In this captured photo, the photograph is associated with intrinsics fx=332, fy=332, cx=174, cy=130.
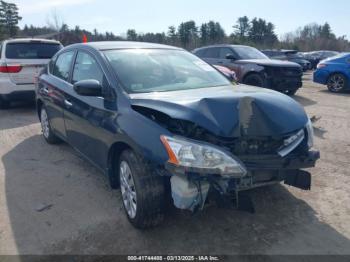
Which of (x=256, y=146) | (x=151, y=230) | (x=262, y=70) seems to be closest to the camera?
(x=256, y=146)

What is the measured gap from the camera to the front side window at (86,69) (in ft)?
12.3

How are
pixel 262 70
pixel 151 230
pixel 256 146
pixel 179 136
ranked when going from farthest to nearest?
pixel 262 70 → pixel 151 230 → pixel 256 146 → pixel 179 136

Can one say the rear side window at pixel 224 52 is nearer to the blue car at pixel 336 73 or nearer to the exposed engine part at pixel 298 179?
the blue car at pixel 336 73

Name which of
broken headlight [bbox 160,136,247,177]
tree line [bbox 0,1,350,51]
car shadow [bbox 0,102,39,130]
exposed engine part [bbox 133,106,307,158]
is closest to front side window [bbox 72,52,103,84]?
exposed engine part [bbox 133,106,307,158]

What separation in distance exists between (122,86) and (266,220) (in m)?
1.97

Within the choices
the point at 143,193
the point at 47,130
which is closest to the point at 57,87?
the point at 47,130

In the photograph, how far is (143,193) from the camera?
2.84 metres

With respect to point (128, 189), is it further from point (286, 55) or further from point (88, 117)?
point (286, 55)

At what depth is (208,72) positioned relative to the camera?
425 centimetres

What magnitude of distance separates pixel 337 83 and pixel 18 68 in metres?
10.2

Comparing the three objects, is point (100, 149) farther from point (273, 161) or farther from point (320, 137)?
point (320, 137)

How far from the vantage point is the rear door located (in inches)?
315

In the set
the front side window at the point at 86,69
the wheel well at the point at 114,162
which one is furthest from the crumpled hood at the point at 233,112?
the front side window at the point at 86,69

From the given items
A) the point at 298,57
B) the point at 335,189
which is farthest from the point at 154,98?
the point at 298,57
